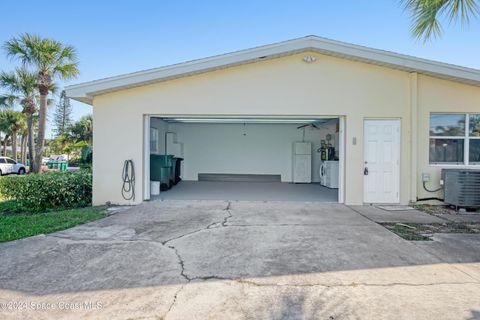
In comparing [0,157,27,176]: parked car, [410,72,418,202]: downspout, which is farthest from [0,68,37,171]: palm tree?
[410,72,418,202]: downspout

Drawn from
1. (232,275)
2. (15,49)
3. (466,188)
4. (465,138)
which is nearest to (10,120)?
(15,49)

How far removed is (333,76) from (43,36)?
1426 centimetres

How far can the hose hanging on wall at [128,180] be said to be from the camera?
8.36 meters

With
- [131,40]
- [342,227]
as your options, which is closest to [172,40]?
Answer: [131,40]

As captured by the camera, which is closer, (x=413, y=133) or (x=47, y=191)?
(x=413, y=133)

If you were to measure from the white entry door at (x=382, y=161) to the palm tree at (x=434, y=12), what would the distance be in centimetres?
259

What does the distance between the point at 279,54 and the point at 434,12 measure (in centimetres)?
345

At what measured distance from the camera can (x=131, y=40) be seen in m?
13.3

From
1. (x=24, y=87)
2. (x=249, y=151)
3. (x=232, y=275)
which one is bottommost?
(x=232, y=275)

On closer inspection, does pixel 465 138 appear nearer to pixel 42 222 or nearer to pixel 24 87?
pixel 42 222

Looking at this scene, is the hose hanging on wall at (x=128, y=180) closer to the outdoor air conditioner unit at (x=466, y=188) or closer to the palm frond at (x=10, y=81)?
the outdoor air conditioner unit at (x=466, y=188)

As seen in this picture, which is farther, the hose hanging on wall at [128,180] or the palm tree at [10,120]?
the palm tree at [10,120]

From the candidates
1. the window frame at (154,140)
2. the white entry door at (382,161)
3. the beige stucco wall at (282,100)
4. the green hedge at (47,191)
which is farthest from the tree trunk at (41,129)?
the white entry door at (382,161)

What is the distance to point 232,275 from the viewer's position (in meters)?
3.66
